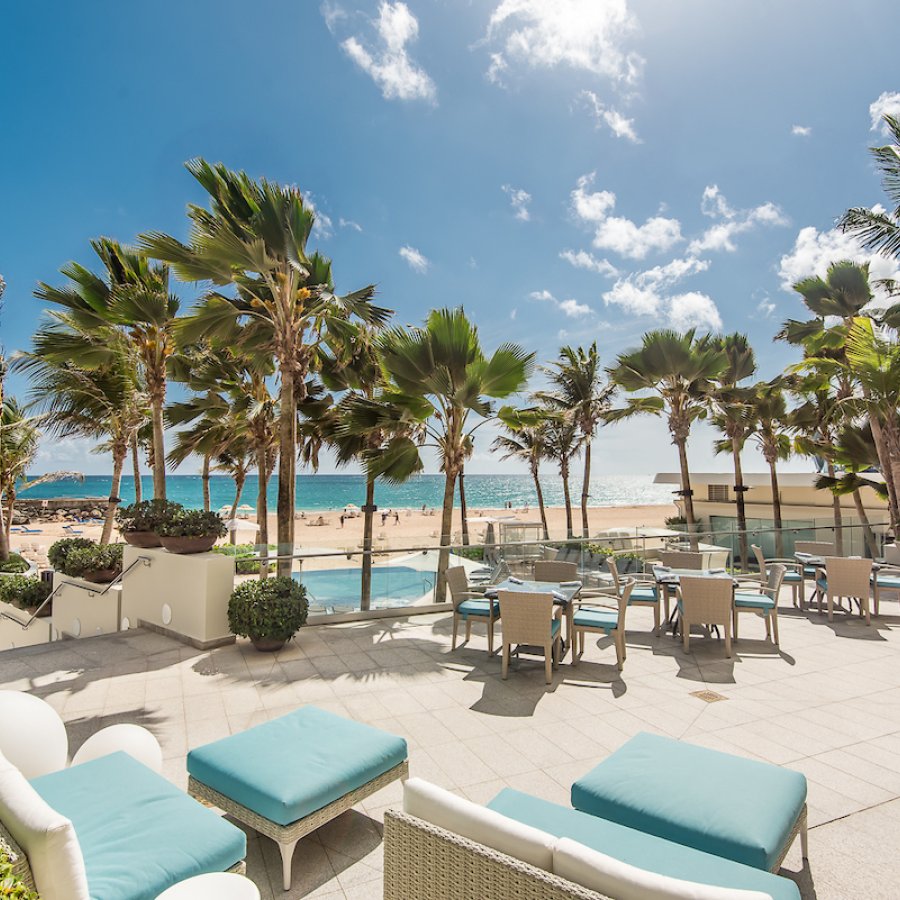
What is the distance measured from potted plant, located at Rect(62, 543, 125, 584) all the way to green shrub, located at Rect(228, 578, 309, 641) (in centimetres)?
336

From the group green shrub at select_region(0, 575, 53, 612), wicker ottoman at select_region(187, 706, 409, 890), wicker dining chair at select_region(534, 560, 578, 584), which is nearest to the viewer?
wicker ottoman at select_region(187, 706, 409, 890)

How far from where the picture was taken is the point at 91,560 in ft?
25.9

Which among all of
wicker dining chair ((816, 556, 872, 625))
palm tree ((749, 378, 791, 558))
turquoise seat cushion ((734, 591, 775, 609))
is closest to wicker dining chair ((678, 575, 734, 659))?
turquoise seat cushion ((734, 591, 775, 609))

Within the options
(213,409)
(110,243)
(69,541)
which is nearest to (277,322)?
(110,243)

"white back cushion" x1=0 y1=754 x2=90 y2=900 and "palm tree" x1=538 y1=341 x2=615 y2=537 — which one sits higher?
"palm tree" x1=538 y1=341 x2=615 y2=537

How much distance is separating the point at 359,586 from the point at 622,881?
6295 mm

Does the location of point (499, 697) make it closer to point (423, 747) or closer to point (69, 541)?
point (423, 747)

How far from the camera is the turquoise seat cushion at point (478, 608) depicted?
5.49 metres

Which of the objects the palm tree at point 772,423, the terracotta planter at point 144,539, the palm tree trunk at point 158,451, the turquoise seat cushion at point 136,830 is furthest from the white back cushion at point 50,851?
the palm tree at point 772,423

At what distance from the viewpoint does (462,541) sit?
8.23m

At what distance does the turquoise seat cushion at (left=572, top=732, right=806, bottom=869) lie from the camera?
6.37ft

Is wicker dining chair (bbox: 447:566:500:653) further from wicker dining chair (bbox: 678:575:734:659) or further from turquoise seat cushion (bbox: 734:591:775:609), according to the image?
turquoise seat cushion (bbox: 734:591:775:609)

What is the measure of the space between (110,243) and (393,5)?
5.46 meters

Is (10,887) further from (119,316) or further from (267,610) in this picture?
(119,316)
